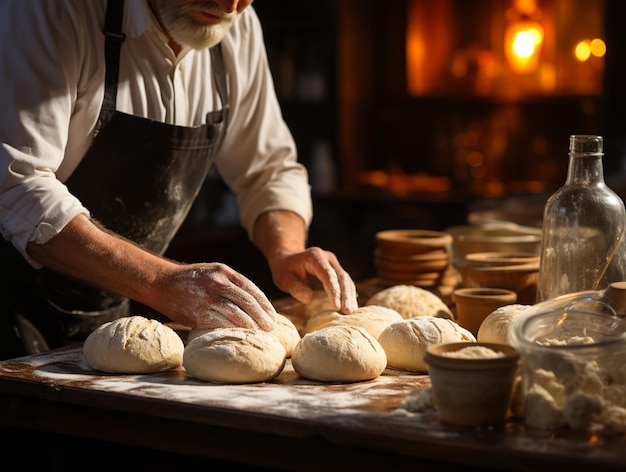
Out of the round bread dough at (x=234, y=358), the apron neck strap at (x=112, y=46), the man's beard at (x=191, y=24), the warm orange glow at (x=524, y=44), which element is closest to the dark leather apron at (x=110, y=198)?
the apron neck strap at (x=112, y=46)

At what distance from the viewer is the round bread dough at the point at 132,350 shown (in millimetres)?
1848

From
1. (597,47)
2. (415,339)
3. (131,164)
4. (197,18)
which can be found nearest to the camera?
(415,339)

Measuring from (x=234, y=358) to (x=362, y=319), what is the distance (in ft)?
1.41

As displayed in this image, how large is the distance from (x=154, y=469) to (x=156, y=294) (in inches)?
15.4

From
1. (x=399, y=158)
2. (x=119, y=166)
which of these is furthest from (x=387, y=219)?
(x=119, y=166)

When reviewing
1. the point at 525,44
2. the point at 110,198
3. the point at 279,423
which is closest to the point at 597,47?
the point at 525,44

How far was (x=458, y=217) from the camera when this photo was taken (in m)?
5.46

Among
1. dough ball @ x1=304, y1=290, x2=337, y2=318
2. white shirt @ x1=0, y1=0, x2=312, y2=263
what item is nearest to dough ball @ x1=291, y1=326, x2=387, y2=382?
dough ball @ x1=304, y1=290, x2=337, y2=318

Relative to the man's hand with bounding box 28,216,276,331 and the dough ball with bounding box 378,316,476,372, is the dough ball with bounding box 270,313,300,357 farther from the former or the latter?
the dough ball with bounding box 378,316,476,372

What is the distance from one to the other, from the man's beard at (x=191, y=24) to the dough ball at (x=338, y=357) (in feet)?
3.27

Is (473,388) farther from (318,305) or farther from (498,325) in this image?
(318,305)

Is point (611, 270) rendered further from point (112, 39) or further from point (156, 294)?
point (112, 39)

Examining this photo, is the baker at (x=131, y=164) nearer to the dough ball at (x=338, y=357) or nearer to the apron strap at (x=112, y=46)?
the apron strap at (x=112, y=46)

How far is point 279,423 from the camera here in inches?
59.8
